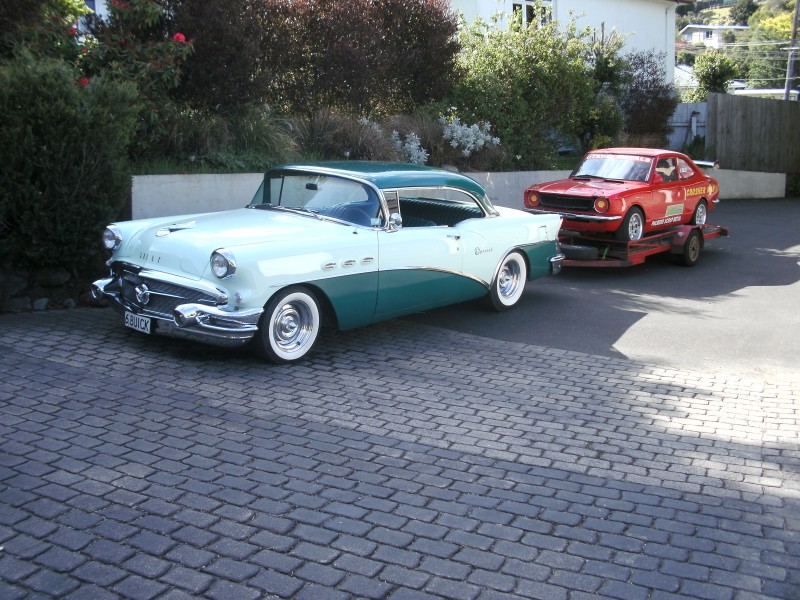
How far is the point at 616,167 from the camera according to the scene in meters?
12.5

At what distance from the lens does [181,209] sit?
1041cm

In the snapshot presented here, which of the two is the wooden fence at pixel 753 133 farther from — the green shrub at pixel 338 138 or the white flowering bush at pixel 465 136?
the green shrub at pixel 338 138

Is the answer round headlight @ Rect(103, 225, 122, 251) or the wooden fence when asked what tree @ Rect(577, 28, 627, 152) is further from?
round headlight @ Rect(103, 225, 122, 251)

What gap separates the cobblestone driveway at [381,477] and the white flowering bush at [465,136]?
8.49 metres

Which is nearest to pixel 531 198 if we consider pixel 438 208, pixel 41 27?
pixel 438 208

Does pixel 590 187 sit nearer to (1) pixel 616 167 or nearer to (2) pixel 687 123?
(1) pixel 616 167

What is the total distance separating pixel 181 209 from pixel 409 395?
534 centimetres

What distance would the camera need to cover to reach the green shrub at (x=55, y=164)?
765cm

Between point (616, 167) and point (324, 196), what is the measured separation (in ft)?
20.7

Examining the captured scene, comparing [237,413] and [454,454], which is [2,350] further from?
[454,454]

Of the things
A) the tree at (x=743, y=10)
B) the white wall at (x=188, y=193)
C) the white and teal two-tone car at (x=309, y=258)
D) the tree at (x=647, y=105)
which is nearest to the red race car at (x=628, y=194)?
the white and teal two-tone car at (x=309, y=258)

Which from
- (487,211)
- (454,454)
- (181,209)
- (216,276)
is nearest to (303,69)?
(181,209)

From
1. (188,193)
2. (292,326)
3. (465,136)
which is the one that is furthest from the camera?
(465,136)

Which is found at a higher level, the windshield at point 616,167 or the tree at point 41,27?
the tree at point 41,27
